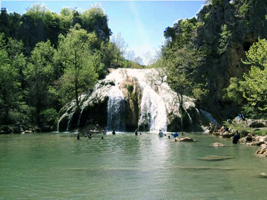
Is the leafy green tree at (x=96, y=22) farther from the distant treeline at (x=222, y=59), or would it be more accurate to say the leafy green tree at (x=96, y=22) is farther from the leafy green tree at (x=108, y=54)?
the distant treeline at (x=222, y=59)

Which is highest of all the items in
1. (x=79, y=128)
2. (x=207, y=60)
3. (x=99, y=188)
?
(x=207, y=60)

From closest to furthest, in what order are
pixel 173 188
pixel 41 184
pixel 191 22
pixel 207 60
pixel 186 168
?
pixel 173 188, pixel 41 184, pixel 186 168, pixel 207 60, pixel 191 22

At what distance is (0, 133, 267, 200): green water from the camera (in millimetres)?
11906

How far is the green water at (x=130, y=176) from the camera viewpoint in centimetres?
1191

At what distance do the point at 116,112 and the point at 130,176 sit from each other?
32.9 meters

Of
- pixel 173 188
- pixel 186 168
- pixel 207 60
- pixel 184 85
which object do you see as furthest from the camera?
pixel 207 60

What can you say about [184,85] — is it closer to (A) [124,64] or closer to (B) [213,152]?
(B) [213,152]

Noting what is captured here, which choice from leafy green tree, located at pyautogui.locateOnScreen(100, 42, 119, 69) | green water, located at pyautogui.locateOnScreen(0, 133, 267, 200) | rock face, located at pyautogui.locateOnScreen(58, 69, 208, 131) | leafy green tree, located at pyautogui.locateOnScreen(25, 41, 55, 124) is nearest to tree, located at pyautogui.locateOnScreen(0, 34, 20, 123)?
leafy green tree, located at pyautogui.locateOnScreen(25, 41, 55, 124)

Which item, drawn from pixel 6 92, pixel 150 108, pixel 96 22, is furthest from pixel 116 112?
pixel 96 22

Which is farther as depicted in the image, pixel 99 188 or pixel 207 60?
pixel 207 60

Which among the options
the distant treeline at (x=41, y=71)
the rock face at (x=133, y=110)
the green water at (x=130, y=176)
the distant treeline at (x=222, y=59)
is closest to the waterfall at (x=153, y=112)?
the rock face at (x=133, y=110)

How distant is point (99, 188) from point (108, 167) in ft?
16.1

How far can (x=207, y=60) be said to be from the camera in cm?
5622

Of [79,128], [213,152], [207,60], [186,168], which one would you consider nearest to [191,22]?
[207,60]
